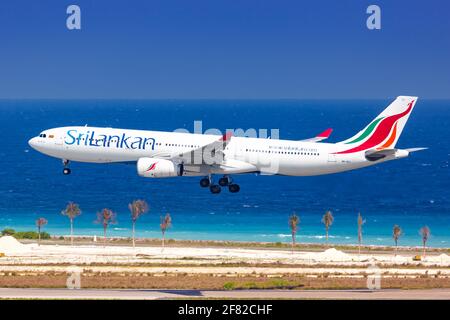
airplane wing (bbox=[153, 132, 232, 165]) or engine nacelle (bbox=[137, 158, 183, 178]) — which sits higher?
airplane wing (bbox=[153, 132, 232, 165])

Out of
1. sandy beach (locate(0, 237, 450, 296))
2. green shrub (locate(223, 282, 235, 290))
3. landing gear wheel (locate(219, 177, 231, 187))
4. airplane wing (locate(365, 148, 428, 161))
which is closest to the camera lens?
green shrub (locate(223, 282, 235, 290))

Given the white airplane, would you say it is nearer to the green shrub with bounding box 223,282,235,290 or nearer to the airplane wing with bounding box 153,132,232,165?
the airplane wing with bounding box 153,132,232,165

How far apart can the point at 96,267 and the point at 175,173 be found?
1179 cm

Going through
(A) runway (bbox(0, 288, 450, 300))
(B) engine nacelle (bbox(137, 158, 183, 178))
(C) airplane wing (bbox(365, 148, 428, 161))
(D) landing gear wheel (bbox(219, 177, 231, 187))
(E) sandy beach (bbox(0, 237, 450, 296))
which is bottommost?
(A) runway (bbox(0, 288, 450, 300))

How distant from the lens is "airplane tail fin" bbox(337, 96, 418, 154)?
384 feet

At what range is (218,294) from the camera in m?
87.7

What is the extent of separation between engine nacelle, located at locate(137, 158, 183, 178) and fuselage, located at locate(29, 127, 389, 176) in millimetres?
835

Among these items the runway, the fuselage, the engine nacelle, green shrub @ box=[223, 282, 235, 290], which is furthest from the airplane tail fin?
the runway

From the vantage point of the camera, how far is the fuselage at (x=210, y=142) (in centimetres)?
11509

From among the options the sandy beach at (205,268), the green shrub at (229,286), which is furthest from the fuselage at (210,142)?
the green shrub at (229,286)

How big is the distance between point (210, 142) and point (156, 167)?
18.6 feet

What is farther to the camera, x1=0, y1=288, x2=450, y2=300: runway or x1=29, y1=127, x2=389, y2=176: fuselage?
x1=29, y1=127, x2=389, y2=176: fuselage

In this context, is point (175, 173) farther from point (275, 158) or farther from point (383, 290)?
point (383, 290)

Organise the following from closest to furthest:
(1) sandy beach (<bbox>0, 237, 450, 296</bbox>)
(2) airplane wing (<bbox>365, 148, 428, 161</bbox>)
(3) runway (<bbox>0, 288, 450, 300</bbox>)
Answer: (3) runway (<bbox>0, 288, 450, 300</bbox>) → (1) sandy beach (<bbox>0, 237, 450, 296</bbox>) → (2) airplane wing (<bbox>365, 148, 428, 161</bbox>)
